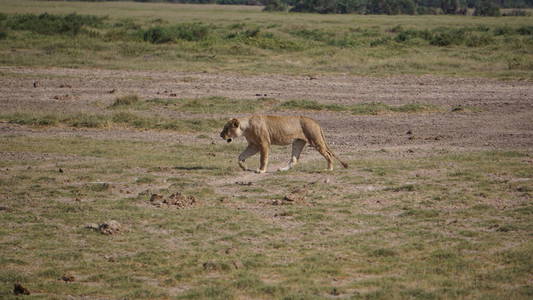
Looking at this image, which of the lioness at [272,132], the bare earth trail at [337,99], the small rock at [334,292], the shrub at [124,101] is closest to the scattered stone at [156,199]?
the bare earth trail at [337,99]

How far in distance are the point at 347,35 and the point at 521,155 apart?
27.9 m

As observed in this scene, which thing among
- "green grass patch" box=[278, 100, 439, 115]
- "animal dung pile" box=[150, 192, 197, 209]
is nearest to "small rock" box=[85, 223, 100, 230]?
"animal dung pile" box=[150, 192, 197, 209]

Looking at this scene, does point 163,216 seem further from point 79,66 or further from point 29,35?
point 29,35

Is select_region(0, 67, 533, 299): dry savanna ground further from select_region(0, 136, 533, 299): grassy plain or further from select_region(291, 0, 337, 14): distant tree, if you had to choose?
select_region(291, 0, 337, 14): distant tree

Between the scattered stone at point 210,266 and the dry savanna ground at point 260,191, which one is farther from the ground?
the scattered stone at point 210,266

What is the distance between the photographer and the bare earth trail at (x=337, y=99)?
1650 centimetres

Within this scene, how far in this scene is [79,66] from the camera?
2762cm

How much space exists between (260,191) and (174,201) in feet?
4.46

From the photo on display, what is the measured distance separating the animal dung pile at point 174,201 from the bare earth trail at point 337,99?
1330mm

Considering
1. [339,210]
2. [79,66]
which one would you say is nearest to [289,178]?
[339,210]

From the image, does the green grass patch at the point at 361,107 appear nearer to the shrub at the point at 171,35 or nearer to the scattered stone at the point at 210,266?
the scattered stone at the point at 210,266

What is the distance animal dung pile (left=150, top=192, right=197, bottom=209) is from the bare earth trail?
133 centimetres

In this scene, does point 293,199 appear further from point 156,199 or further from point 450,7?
point 450,7

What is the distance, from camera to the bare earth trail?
16.5 meters
